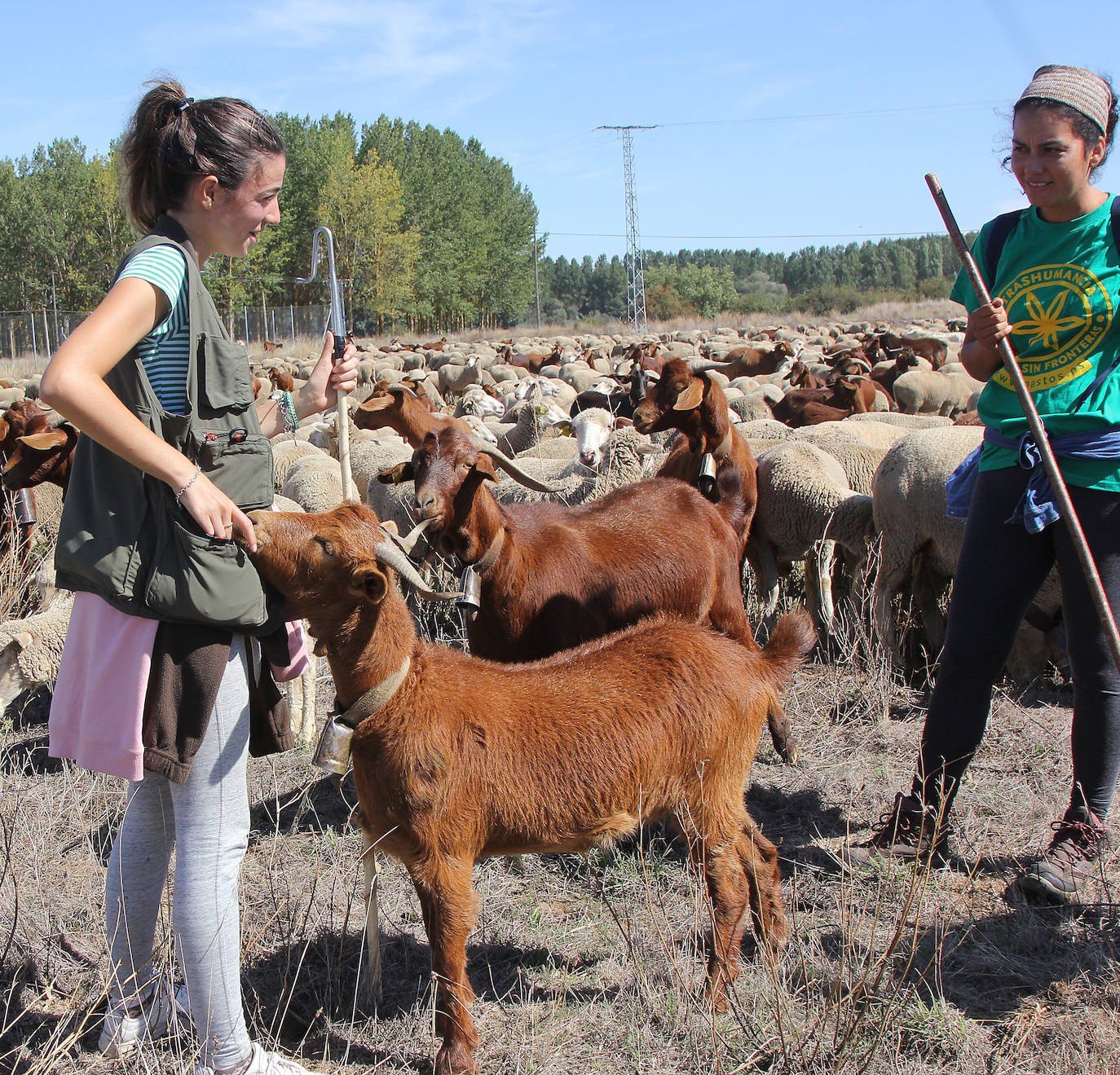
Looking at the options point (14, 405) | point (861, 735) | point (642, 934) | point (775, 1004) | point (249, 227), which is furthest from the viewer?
point (14, 405)

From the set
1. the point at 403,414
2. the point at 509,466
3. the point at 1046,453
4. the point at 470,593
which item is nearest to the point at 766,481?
the point at 403,414

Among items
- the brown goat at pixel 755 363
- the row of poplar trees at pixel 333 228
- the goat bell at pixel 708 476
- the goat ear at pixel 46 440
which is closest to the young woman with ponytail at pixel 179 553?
the goat bell at pixel 708 476

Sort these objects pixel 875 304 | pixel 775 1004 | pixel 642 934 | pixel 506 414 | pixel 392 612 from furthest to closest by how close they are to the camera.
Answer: pixel 875 304
pixel 506 414
pixel 642 934
pixel 392 612
pixel 775 1004

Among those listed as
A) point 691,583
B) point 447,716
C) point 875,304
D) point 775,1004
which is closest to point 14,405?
point 691,583

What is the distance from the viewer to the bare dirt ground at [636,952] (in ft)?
8.91

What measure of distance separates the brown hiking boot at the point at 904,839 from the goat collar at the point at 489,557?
6.06ft

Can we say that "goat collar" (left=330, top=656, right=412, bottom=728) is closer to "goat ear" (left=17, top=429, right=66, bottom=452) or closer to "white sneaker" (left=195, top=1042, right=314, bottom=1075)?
"white sneaker" (left=195, top=1042, right=314, bottom=1075)

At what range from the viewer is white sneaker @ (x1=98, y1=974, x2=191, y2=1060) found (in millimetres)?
2521

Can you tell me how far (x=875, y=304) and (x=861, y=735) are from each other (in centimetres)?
7167

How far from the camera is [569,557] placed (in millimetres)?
4570

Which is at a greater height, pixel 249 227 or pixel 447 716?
pixel 249 227

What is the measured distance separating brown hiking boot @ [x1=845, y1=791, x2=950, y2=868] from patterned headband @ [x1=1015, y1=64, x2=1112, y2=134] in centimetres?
240

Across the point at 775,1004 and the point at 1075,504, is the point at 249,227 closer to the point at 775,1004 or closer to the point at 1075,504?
the point at 775,1004

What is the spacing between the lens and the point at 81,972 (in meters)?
3.15
